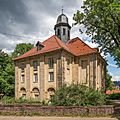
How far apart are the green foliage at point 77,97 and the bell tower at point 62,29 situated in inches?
1110

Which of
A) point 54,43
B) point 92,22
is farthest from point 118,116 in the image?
point 54,43

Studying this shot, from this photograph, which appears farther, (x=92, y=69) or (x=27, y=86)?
(x=27, y=86)

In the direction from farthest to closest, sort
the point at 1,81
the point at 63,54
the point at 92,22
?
the point at 1,81
the point at 63,54
the point at 92,22

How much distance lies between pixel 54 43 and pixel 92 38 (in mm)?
12584

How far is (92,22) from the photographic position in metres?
33.6

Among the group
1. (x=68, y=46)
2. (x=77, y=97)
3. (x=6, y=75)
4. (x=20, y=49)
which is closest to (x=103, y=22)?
(x=77, y=97)

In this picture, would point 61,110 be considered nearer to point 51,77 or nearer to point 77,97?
point 77,97

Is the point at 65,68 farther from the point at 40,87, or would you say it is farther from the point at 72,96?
the point at 72,96

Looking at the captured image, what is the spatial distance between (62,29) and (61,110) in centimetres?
3207

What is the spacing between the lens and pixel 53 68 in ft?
143

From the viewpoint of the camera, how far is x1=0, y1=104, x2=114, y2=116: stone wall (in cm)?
2056

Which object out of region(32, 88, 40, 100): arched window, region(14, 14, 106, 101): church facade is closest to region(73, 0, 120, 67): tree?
region(14, 14, 106, 101): church facade

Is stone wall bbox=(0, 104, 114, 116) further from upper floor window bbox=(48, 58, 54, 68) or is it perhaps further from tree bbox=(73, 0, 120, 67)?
upper floor window bbox=(48, 58, 54, 68)

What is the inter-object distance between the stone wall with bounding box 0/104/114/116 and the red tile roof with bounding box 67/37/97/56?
23.3 meters
